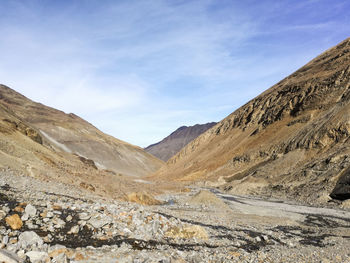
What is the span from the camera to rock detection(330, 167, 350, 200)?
2917cm

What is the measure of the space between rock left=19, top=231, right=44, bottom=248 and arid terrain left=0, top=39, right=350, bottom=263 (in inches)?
1.0

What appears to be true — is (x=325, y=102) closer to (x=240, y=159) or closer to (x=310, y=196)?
(x=240, y=159)

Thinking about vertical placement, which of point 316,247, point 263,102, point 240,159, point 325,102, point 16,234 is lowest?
point 316,247

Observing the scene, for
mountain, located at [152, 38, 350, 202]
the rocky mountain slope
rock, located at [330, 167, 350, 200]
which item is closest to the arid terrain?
rock, located at [330, 167, 350, 200]

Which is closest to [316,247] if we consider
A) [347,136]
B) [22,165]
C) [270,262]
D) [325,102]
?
[270,262]

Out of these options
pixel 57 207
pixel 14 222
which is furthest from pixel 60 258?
pixel 57 207

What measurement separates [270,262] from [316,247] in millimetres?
4341

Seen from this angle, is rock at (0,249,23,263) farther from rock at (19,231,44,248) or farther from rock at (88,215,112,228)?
rock at (88,215,112,228)

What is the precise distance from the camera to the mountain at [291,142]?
3869 cm

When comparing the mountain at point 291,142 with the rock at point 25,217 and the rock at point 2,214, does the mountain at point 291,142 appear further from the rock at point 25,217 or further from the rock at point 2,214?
the rock at point 2,214

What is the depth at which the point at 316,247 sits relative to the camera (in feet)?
43.8

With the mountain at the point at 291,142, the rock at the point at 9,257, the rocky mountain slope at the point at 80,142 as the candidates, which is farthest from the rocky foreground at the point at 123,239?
the rocky mountain slope at the point at 80,142

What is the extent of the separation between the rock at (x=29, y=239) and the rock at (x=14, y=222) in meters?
0.85

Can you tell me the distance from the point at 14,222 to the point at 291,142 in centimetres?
5341
